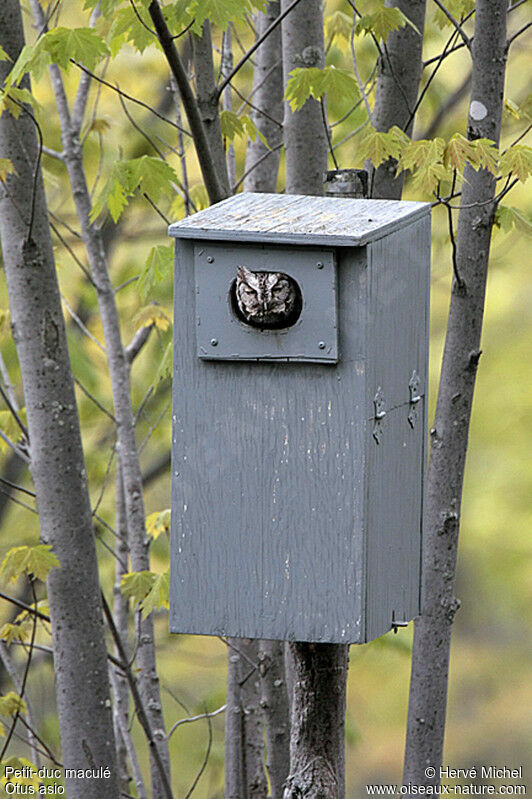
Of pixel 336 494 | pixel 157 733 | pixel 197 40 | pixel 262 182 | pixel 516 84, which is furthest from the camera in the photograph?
pixel 516 84

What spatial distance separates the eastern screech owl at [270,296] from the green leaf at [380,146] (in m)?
0.64

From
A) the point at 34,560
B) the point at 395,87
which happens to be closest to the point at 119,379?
the point at 34,560

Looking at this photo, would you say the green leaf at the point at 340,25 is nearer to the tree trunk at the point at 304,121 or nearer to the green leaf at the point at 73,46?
the tree trunk at the point at 304,121

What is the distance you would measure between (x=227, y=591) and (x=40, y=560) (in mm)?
718

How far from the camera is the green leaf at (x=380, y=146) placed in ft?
6.55

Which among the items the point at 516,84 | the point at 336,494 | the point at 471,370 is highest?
the point at 516,84

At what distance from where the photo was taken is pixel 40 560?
6.91 feet

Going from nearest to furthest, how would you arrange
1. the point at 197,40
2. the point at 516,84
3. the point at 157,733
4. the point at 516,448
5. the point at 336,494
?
the point at 336,494
the point at 197,40
the point at 157,733
the point at 516,448
the point at 516,84

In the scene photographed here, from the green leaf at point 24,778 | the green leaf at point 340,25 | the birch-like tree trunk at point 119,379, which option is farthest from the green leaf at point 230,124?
the green leaf at point 24,778

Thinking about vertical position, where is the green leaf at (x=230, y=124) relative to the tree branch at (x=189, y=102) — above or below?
above

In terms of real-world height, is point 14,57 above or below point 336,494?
above

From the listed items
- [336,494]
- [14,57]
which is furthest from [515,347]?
[336,494]

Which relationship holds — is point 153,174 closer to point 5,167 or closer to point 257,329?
point 5,167

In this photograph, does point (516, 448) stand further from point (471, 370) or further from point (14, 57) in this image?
point (14, 57)
